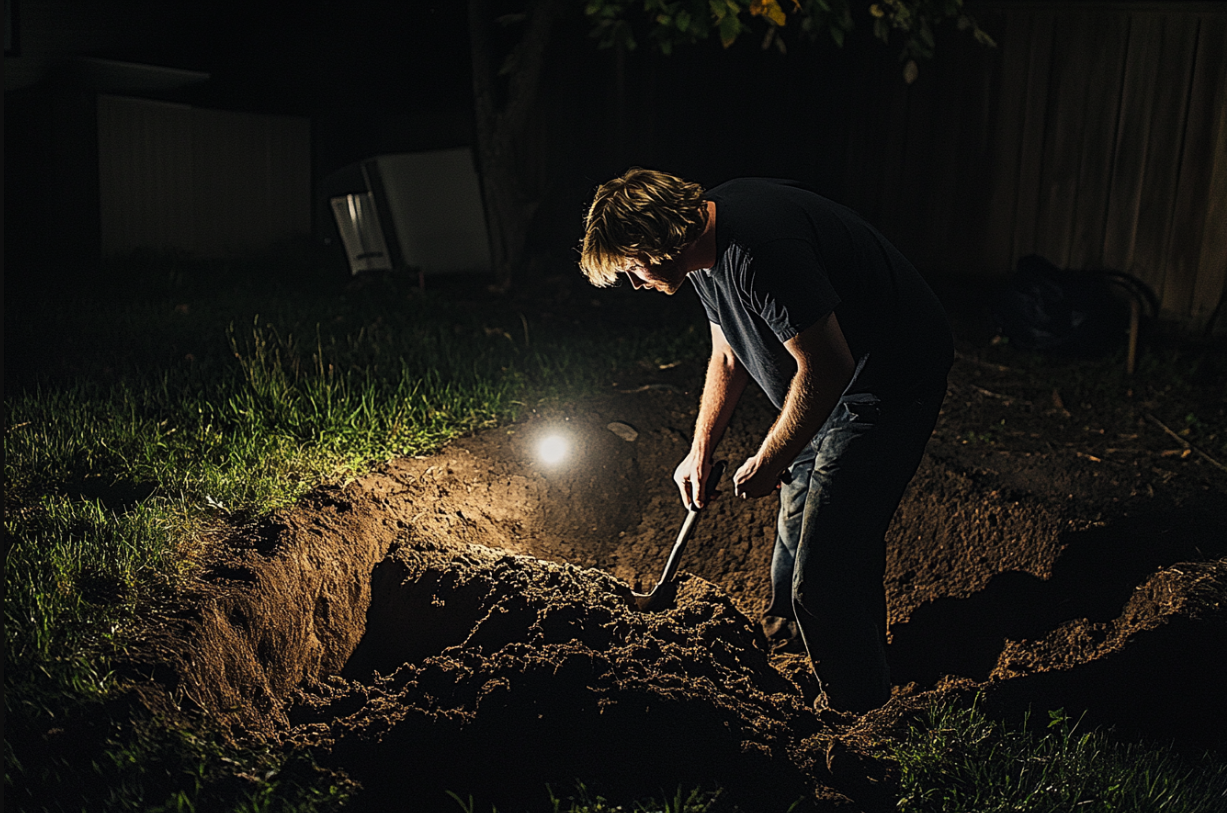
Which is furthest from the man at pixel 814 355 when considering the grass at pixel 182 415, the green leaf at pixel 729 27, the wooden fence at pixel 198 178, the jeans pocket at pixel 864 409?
the wooden fence at pixel 198 178

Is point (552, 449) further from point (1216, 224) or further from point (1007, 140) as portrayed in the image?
point (1216, 224)

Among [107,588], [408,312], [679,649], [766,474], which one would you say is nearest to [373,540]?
[107,588]

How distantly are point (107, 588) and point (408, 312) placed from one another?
402cm

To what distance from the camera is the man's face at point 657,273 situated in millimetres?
2270

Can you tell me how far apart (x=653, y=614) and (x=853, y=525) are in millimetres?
707

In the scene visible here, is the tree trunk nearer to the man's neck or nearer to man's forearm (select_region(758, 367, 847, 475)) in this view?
the man's neck

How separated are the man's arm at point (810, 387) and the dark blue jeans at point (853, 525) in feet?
0.81

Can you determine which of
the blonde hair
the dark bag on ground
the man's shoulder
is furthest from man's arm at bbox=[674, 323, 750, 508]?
the dark bag on ground

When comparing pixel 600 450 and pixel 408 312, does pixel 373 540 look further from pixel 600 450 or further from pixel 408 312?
pixel 408 312

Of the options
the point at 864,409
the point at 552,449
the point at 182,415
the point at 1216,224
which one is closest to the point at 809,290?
the point at 864,409

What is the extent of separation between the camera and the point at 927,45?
545 centimetres

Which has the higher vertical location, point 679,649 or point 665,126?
point 665,126

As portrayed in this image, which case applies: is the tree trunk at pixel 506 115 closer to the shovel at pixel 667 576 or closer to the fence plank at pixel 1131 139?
the fence plank at pixel 1131 139

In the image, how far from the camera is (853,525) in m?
2.60
